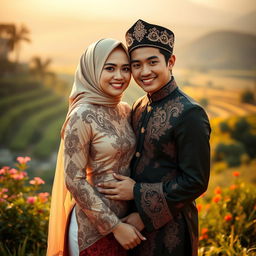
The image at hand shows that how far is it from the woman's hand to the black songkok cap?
99cm

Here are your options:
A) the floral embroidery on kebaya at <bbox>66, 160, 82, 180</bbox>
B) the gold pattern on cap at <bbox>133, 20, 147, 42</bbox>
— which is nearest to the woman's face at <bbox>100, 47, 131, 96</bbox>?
the gold pattern on cap at <bbox>133, 20, 147, 42</bbox>

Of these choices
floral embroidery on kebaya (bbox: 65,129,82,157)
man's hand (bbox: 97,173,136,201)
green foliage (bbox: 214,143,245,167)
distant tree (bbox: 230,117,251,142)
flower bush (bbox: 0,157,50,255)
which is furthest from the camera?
distant tree (bbox: 230,117,251,142)

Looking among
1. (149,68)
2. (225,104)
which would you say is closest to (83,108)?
(149,68)

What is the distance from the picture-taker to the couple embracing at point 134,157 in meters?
1.73

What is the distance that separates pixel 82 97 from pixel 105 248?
86cm

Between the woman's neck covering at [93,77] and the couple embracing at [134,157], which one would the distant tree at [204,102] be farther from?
the woman's neck covering at [93,77]

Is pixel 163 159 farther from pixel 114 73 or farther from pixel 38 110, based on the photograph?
pixel 38 110

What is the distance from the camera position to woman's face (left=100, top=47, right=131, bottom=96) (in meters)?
1.81

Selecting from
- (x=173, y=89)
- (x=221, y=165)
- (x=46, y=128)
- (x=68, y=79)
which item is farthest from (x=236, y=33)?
(x=173, y=89)

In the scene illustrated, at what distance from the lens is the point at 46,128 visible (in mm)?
6527

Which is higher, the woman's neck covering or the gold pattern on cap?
the gold pattern on cap

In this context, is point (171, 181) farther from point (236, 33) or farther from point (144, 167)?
point (236, 33)

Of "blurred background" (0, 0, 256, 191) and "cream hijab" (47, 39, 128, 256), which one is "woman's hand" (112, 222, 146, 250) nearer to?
"cream hijab" (47, 39, 128, 256)

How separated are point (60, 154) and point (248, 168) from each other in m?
4.31
